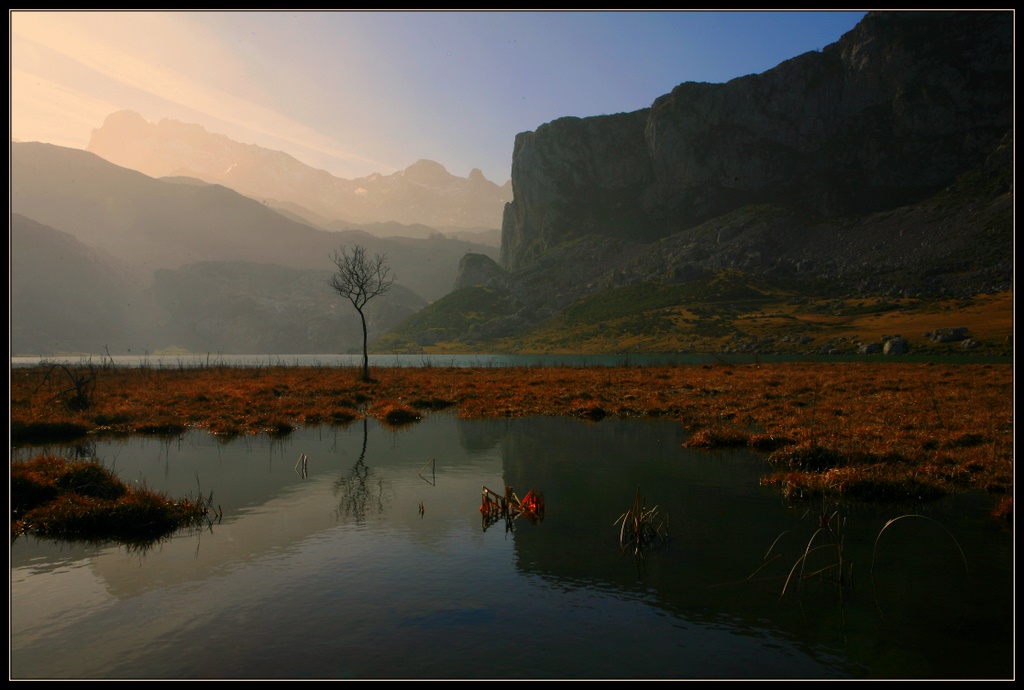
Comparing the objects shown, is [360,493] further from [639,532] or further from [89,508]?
[639,532]

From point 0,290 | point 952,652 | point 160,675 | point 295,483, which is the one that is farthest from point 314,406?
point 952,652

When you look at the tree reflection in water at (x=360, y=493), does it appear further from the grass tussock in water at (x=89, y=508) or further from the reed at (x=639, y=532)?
the reed at (x=639, y=532)

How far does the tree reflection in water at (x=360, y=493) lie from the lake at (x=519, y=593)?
0.42 ft

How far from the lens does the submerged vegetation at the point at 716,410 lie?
17.0m

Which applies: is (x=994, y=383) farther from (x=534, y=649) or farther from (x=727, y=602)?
(x=534, y=649)

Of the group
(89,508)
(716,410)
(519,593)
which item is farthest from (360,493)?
(716,410)

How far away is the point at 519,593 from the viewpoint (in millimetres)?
9461

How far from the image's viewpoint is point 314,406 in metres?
36.0

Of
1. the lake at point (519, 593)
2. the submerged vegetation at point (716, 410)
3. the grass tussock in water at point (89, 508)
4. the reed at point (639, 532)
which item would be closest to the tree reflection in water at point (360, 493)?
the lake at point (519, 593)

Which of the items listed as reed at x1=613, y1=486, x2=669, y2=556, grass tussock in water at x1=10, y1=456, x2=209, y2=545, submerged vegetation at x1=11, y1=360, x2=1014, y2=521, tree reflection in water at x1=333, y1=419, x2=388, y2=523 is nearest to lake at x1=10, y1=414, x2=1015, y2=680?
tree reflection in water at x1=333, y1=419, x2=388, y2=523

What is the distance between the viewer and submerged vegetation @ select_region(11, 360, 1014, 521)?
17.0 metres

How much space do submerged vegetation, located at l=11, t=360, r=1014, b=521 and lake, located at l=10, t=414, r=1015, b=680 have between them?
68.5 inches

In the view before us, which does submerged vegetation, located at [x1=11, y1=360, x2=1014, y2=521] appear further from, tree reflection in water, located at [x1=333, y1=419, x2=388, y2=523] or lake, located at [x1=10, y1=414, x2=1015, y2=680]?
tree reflection in water, located at [x1=333, y1=419, x2=388, y2=523]

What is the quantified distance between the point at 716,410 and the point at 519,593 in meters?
25.2
